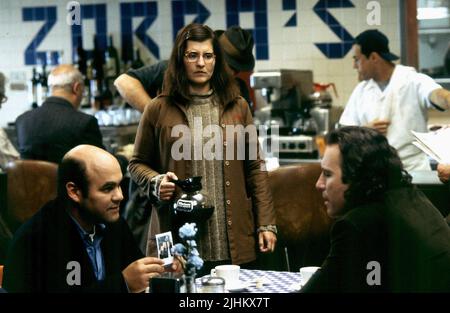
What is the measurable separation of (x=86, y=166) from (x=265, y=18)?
145 inches

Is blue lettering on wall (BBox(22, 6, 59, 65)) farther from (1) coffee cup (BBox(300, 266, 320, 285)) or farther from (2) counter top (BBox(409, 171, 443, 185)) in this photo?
(1) coffee cup (BBox(300, 266, 320, 285))

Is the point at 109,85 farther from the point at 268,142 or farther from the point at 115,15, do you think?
the point at 268,142

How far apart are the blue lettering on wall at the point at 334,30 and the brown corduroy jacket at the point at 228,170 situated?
2.91 metres

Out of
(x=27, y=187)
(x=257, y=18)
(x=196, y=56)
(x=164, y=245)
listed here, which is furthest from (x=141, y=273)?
(x=257, y=18)

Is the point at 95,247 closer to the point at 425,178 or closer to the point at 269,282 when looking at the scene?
the point at 269,282

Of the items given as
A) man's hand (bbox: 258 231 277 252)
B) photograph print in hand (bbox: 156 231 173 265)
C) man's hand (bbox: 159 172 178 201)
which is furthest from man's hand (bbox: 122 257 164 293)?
man's hand (bbox: 258 231 277 252)

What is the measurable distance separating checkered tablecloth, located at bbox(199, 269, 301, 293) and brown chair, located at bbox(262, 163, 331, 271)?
0.92 metres

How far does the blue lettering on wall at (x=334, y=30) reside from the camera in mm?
5836

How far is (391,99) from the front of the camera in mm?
4109

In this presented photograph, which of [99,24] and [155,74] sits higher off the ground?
[99,24]

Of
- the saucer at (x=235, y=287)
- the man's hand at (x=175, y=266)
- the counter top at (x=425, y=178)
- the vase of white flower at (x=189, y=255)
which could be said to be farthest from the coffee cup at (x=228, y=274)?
the counter top at (x=425, y=178)

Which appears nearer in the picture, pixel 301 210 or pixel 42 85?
pixel 301 210

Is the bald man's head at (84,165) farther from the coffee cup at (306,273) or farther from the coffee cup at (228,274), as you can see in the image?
the coffee cup at (306,273)

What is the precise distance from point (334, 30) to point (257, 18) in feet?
2.00
